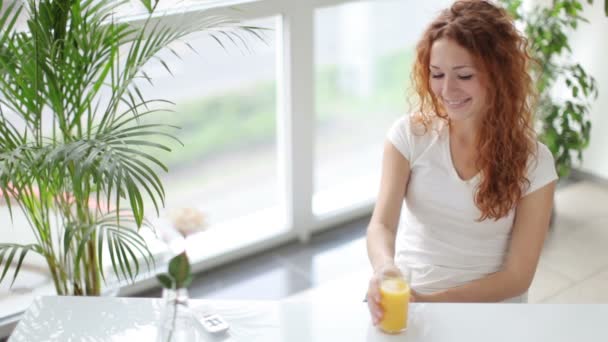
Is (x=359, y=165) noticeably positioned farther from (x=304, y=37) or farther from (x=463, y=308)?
(x=463, y=308)

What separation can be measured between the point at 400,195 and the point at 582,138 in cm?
188

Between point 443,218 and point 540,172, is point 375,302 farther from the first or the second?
point 540,172

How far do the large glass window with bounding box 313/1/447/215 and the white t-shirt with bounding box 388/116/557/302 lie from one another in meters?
1.32

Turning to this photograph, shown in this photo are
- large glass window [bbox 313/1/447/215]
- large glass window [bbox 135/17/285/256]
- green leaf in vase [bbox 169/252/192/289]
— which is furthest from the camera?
large glass window [bbox 313/1/447/215]

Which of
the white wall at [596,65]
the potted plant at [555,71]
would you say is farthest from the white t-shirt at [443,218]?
the white wall at [596,65]

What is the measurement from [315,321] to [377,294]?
15 cm

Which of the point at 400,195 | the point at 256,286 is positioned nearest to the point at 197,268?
the point at 256,286

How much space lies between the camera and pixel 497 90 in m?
1.92

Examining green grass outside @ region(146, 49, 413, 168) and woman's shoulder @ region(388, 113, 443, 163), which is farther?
green grass outside @ region(146, 49, 413, 168)

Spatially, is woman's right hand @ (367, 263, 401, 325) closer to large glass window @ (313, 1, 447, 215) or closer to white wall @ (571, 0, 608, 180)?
large glass window @ (313, 1, 447, 215)

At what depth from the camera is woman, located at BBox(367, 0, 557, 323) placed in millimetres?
1897

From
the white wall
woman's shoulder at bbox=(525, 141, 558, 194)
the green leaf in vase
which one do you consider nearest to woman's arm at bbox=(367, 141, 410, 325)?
woman's shoulder at bbox=(525, 141, 558, 194)

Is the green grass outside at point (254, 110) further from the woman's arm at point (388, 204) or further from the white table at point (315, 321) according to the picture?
the white table at point (315, 321)

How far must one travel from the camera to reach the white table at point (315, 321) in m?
1.60
